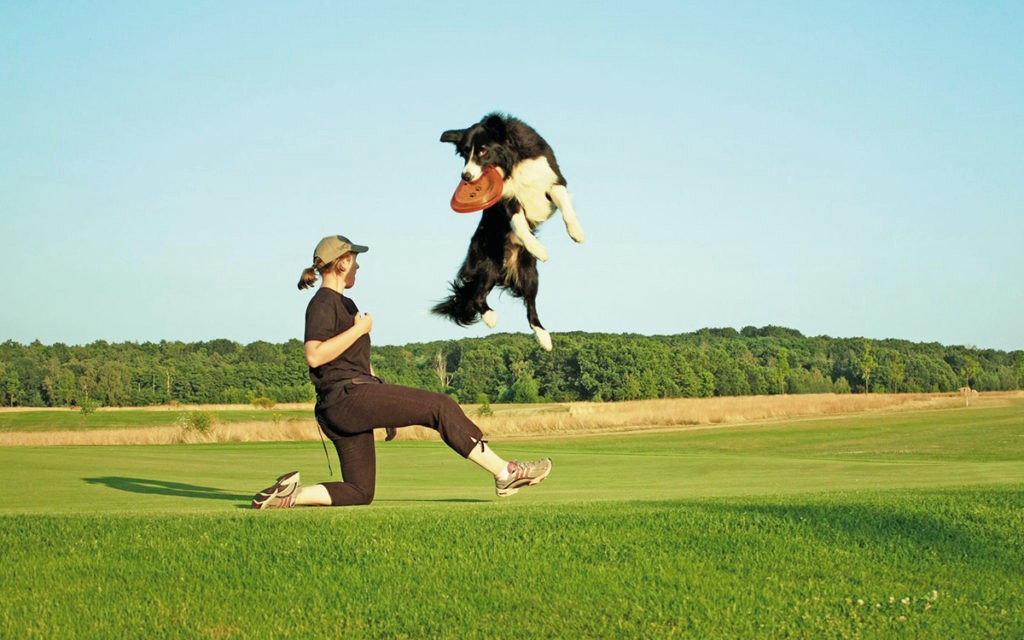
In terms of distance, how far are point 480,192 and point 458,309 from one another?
4.21 feet

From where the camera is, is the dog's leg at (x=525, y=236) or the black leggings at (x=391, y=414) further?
the black leggings at (x=391, y=414)

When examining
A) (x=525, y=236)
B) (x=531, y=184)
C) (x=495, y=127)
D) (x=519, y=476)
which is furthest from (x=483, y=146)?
(x=519, y=476)

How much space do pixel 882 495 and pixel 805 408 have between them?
38325 millimetres

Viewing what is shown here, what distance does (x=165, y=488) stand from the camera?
845cm

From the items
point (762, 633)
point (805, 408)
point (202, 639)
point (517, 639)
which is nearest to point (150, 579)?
point (202, 639)

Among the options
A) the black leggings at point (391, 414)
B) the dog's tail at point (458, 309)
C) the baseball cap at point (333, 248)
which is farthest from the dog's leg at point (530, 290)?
the baseball cap at point (333, 248)

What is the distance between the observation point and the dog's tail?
625 centimetres

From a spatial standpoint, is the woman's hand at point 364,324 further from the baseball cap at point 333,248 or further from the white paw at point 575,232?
the white paw at point 575,232

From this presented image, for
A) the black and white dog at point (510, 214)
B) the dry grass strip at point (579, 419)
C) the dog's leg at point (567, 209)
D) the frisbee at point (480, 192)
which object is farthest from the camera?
the dry grass strip at point (579, 419)

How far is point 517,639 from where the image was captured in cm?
334

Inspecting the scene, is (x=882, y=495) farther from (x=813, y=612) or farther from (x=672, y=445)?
(x=672, y=445)

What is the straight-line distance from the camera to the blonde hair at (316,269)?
6.02 meters

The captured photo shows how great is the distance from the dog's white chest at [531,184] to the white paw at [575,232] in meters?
0.19

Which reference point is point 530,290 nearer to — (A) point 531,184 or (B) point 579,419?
(A) point 531,184
